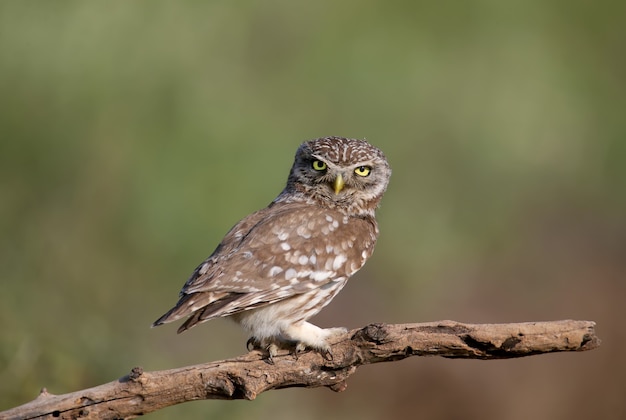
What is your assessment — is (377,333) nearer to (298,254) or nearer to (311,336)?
(311,336)

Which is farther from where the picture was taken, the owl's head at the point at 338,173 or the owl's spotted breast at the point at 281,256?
the owl's head at the point at 338,173

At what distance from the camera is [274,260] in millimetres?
4441

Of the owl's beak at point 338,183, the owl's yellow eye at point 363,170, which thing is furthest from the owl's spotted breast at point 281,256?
the owl's yellow eye at point 363,170

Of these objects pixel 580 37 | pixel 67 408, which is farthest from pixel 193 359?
pixel 580 37

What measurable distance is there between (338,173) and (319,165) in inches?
4.8

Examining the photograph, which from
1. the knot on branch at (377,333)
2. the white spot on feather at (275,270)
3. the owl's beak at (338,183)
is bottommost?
the knot on branch at (377,333)

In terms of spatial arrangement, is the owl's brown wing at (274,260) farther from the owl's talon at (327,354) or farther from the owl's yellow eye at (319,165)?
the owl's talon at (327,354)

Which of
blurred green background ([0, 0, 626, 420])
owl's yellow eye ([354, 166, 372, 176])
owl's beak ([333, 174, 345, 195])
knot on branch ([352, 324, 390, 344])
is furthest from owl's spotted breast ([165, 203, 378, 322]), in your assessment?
blurred green background ([0, 0, 626, 420])

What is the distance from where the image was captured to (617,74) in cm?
1366

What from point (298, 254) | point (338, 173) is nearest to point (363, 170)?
point (338, 173)

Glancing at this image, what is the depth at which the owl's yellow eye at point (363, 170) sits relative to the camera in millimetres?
5027

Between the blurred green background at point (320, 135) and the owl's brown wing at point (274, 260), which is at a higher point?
the blurred green background at point (320, 135)

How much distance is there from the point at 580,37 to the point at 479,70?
2.04m

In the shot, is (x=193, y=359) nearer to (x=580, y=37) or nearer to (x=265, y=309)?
(x=265, y=309)
